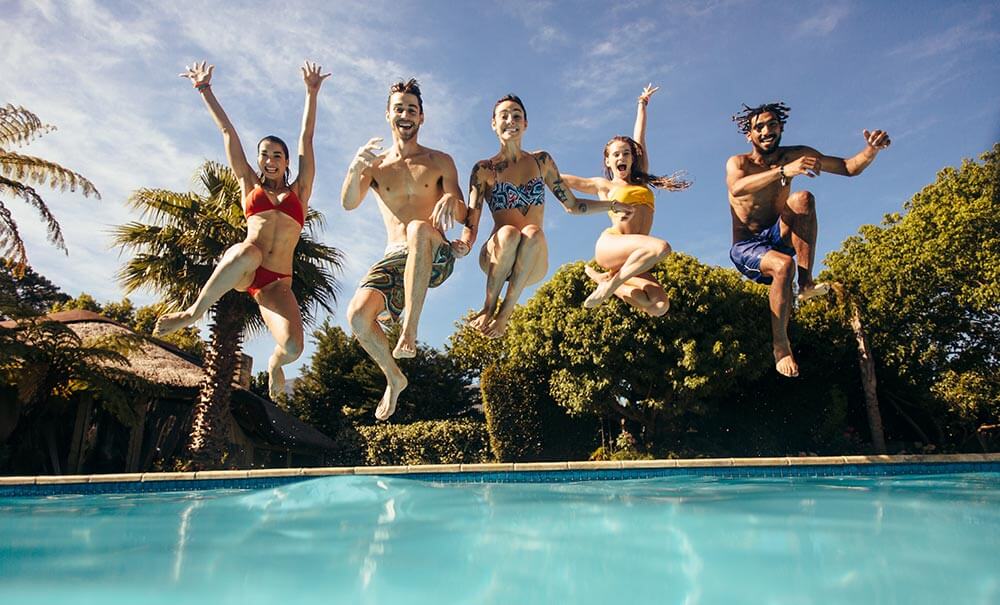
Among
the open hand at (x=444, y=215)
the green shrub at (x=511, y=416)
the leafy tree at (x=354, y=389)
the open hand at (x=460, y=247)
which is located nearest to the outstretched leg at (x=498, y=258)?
the open hand at (x=460, y=247)

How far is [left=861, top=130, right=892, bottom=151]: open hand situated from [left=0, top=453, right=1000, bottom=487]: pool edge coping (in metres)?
6.08

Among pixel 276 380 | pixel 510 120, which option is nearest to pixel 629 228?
pixel 510 120

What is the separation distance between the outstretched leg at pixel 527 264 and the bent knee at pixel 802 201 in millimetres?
2116

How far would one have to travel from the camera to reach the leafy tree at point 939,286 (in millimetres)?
18719

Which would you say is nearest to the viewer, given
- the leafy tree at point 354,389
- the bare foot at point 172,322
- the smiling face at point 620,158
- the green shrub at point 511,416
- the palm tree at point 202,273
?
the bare foot at point 172,322

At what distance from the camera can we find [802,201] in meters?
5.96

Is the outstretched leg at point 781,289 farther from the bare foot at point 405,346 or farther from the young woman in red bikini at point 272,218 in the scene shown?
the young woman in red bikini at point 272,218

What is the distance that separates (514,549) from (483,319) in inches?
84.8

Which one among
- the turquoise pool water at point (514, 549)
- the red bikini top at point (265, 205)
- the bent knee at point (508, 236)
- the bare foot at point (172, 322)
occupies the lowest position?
the turquoise pool water at point (514, 549)

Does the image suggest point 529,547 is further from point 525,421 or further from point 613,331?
point 525,421

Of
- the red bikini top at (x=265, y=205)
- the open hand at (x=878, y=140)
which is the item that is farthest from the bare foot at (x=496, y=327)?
the open hand at (x=878, y=140)

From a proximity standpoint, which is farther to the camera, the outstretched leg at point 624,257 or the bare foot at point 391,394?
the bare foot at point 391,394

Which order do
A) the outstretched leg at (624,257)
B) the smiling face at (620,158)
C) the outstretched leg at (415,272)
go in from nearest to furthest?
the outstretched leg at (415,272) → the outstretched leg at (624,257) → the smiling face at (620,158)

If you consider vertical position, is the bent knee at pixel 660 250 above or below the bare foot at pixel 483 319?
above
